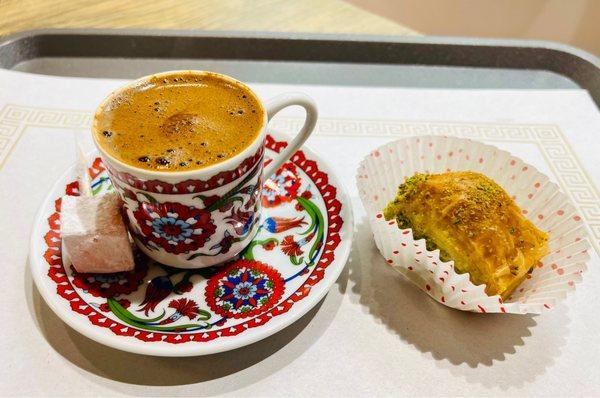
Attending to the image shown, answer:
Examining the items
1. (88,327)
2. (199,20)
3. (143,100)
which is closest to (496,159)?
(143,100)

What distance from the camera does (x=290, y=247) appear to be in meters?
0.92

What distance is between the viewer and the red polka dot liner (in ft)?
2.69

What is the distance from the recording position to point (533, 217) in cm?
99

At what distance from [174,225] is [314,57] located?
0.91 m

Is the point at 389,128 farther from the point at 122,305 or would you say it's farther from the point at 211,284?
the point at 122,305

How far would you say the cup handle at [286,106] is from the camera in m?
0.87

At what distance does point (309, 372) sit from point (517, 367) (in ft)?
1.10

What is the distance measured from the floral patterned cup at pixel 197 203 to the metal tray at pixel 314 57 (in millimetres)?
655

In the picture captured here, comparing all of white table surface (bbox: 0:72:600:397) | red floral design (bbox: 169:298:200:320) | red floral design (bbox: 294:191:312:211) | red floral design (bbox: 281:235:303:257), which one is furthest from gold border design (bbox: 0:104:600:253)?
red floral design (bbox: 169:298:200:320)

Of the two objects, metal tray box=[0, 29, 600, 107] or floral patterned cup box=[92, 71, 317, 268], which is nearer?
floral patterned cup box=[92, 71, 317, 268]

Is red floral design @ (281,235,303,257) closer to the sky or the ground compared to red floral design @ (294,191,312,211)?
closer to the ground

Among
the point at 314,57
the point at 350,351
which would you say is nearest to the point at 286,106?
the point at 350,351

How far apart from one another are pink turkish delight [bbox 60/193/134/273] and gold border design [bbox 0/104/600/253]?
47 centimetres

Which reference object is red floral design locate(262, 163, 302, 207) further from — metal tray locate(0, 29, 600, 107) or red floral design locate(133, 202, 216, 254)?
metal tray locate(0, 29, 600, 107)
